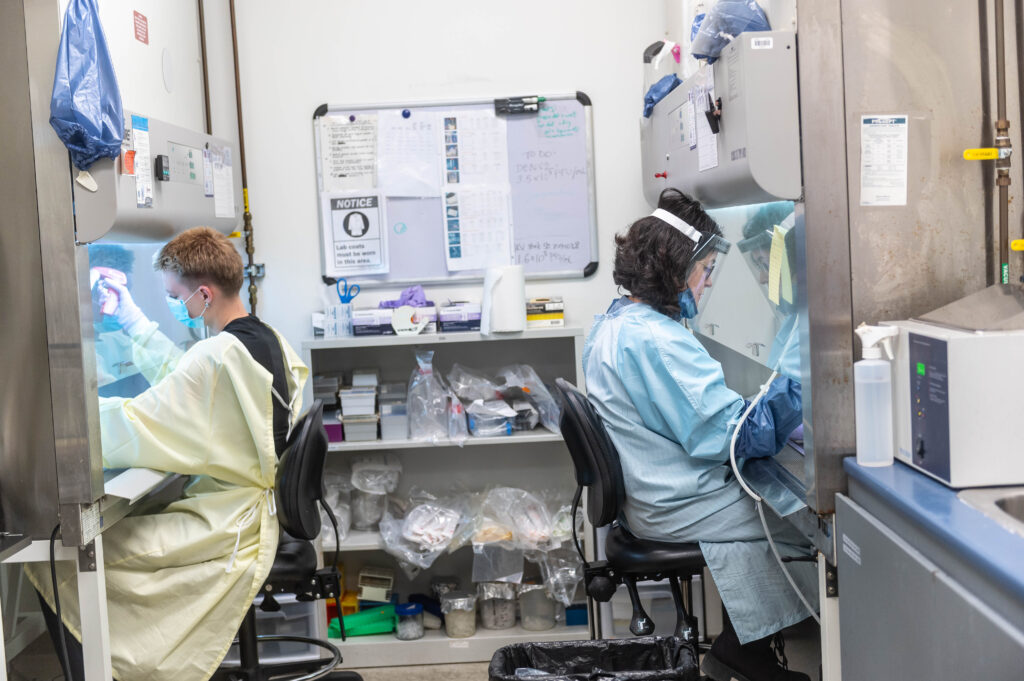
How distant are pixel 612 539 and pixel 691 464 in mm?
265

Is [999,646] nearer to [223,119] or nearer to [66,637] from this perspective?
[66,637]

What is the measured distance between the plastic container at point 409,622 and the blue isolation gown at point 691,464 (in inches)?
47.1

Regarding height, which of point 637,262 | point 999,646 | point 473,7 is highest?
point 473,7

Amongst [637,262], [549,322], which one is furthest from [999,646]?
[549,322]

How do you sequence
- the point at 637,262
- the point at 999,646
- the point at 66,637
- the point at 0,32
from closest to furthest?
the point at 999,646 → the point at 0,32 → the point at 66,637 → the point at 637,262

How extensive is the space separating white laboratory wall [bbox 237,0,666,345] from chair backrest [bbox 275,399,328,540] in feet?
3.66

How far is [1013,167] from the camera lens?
1.69 m

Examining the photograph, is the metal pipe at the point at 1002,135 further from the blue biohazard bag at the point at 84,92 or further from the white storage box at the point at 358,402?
the white storage box at the point at 358,402

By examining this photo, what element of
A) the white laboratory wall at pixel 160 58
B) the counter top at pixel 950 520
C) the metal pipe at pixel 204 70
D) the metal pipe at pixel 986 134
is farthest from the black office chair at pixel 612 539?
the metal pipe at pixel 204 70

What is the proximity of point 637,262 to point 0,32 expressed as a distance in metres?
1.38

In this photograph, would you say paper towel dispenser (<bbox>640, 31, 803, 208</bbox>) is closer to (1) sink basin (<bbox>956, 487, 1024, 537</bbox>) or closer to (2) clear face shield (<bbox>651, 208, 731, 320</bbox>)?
(2) clear face shield (<bbox>651, 208, 731, 320</bbox>)

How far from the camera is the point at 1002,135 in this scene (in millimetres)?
1653

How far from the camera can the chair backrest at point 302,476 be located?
2.29 m

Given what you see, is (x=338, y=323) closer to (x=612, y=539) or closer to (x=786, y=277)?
(x=612, y=539)
